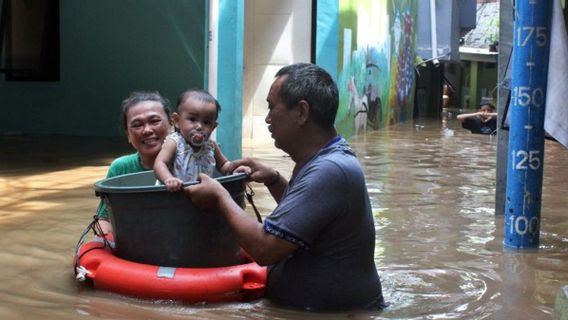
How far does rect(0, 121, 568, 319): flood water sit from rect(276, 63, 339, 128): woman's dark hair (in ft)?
3.03

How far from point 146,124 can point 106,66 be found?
31.4ft

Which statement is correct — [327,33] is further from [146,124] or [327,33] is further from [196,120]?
[196,120]

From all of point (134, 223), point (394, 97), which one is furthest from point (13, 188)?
point (394, 97)

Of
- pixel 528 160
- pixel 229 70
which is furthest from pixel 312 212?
pixel 229 70

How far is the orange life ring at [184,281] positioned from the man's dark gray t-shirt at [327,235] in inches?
5.7

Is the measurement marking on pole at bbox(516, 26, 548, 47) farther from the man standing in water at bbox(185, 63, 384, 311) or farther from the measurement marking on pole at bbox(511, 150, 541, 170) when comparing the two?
the man standing in water at bbox(185, 63, 384, 311)

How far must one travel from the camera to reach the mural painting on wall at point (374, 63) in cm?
1620

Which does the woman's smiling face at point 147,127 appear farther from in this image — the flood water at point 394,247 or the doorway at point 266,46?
the doorway at point 266,46

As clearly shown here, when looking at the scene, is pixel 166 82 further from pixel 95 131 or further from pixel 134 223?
pixel 134 223

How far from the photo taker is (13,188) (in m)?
7.73

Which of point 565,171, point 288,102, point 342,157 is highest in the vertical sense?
point 288,102

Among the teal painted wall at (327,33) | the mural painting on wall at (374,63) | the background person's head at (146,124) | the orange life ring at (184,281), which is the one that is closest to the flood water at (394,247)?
the orange life ring at (184,281)

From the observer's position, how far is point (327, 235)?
3.56m

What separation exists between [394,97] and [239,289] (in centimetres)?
2046
